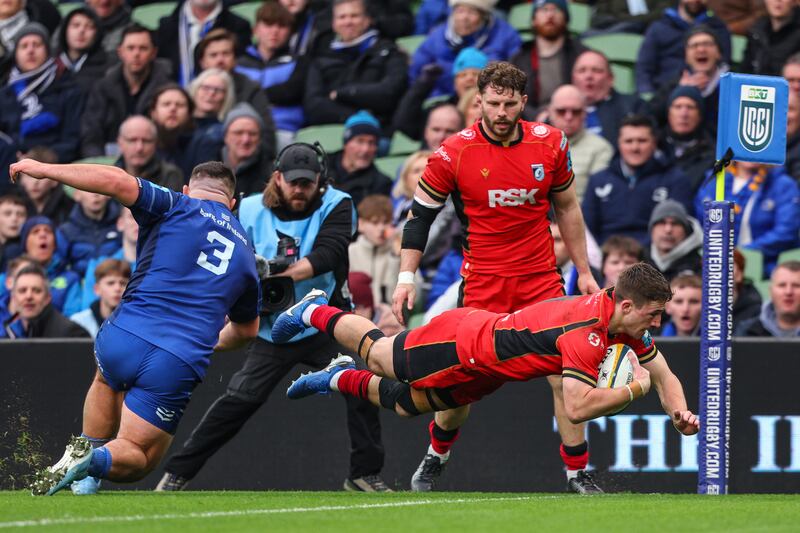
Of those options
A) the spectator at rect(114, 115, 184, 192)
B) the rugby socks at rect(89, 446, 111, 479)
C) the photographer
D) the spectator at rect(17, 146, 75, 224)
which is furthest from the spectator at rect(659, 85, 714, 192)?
the rugby socks at rect(89, 446, 111, 479)

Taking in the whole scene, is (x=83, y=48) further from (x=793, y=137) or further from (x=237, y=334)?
(x=237, y=334)

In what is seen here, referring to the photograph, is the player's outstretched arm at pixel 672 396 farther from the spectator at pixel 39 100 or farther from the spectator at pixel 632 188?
the spectator at pixel 39 100

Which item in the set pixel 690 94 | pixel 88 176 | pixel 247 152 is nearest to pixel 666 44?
pixel 690 94

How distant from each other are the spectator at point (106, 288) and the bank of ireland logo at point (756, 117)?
545 cm

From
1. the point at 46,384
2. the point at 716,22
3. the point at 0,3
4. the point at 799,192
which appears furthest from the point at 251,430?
the point at 0,3

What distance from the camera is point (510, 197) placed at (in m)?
9.25

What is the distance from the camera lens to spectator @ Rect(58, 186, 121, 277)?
45.0 ft

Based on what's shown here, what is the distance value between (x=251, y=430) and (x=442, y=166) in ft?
10.0

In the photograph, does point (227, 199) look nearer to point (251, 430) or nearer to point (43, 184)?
point (251, 430)

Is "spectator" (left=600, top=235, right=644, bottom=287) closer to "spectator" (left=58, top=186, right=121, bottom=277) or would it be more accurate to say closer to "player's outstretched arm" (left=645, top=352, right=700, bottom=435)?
"player's outstretched arm" (left=645, top=352, right=700, bottom=435)

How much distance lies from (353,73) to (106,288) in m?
4.02

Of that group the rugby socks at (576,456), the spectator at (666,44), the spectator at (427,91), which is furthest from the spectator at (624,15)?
the rugby socks at (576,456)

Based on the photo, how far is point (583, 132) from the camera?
1329 centimetres

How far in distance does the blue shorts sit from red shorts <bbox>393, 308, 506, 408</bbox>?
1309mm
